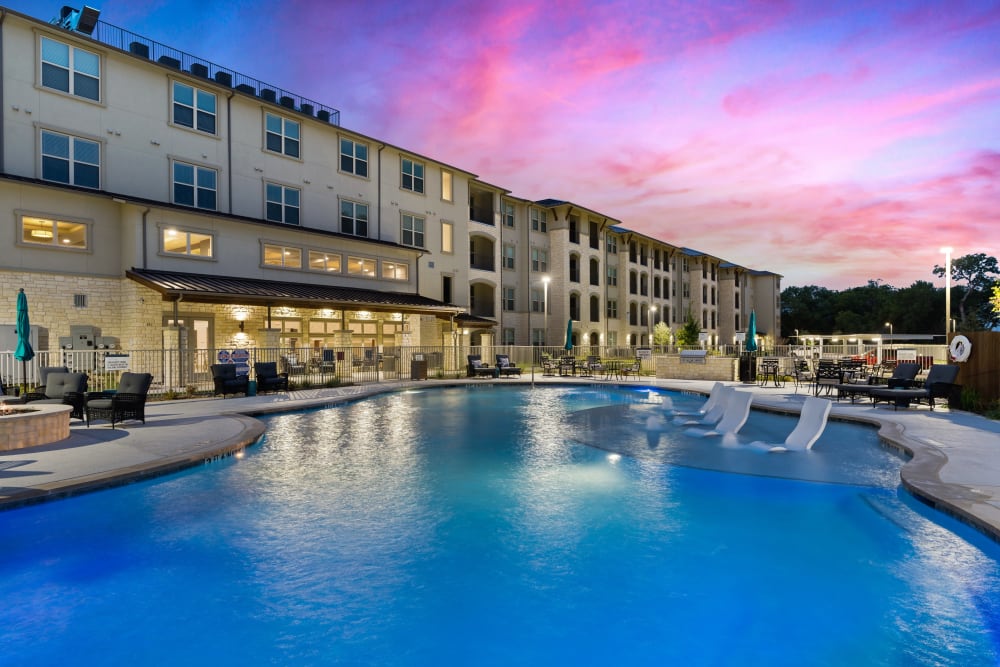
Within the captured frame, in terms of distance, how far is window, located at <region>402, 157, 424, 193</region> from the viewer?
32656 millimetres

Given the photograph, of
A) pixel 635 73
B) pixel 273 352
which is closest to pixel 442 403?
pixel 273 352

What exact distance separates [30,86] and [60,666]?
76.4 feet

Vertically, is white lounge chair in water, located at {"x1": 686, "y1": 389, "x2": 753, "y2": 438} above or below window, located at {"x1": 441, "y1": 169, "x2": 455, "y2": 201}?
below

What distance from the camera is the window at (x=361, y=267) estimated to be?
28.8 metres

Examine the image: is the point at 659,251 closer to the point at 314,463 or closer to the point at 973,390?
the point at 973,390

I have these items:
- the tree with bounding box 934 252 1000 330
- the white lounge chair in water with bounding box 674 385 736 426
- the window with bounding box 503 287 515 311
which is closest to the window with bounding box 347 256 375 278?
the window with bounding box 503 287 515 311

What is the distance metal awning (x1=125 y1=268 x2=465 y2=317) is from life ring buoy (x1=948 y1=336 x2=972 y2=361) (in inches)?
830

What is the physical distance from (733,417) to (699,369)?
13.9 metres

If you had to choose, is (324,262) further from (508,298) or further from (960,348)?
(960,348)

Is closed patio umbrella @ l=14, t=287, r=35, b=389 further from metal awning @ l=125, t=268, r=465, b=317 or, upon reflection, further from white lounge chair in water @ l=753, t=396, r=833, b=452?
white lounge chair in water @ l=753, t=396, r=833, b=452

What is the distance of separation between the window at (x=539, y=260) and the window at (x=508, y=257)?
1821mm

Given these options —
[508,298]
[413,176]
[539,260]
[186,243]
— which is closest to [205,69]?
[186,243]

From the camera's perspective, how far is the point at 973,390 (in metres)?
14.2

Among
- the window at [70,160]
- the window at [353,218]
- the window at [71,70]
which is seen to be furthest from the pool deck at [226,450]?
the window at [353,218]
